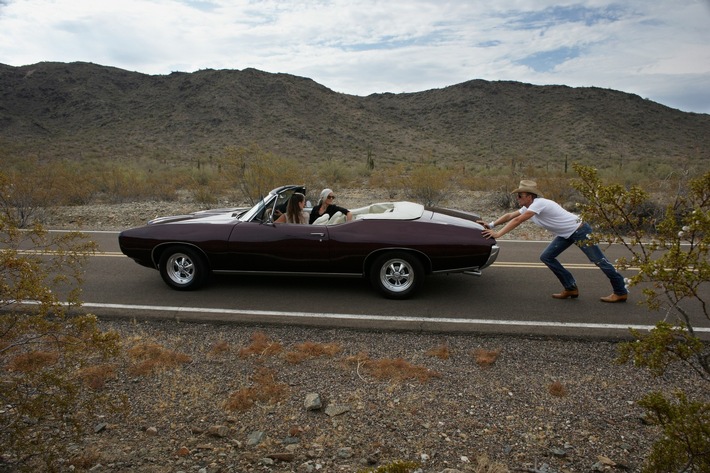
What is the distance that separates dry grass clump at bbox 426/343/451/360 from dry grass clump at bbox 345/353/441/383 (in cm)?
31

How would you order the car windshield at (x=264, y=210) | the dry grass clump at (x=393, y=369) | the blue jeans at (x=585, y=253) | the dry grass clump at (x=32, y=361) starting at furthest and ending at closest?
the car windshield at (x=264, y=210) → the blue jeans at (x=585, y=253) → the dry grass clump at (x=32, y=361) → the dry grass clump at (x=393, y=369)

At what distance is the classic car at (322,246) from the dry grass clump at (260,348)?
142 centimetres

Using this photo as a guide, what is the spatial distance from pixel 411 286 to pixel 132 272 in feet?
14.5

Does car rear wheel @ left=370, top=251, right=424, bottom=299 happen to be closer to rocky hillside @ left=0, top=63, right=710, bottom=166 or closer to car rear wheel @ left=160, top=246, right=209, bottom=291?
car rear wheel @ left=160, top=246, right=209, bottom=291

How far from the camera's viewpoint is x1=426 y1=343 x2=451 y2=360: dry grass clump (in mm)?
5055

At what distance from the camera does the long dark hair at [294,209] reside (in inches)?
278

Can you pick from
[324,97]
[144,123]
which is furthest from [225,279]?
[324,97]

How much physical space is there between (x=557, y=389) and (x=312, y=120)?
53.4 m

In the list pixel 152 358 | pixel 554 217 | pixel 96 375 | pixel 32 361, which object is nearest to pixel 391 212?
pixel 554 217

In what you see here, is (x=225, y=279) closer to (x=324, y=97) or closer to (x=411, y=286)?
(x=411, y=286)

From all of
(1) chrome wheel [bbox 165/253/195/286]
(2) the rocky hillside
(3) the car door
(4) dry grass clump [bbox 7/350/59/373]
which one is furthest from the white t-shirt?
(2) the rocky hillside

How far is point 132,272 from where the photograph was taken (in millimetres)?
8242

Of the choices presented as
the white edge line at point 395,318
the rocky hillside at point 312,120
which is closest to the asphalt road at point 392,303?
the white edge line at point 395,318

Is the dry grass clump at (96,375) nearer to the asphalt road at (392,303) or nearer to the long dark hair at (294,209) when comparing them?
the asphalt road at (392,303)
